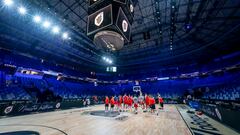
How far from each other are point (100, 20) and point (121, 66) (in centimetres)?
2843

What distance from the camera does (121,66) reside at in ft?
103

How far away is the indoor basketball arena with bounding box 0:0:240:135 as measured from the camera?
5.54 metres

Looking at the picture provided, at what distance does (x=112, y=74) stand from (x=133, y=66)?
267 inches

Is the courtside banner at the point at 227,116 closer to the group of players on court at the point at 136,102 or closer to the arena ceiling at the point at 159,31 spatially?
the group of players on court at the point at 136,102

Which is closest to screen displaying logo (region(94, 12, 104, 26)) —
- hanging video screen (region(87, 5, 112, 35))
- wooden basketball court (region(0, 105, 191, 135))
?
hanging video screen (region(87, 5, 112, 35))

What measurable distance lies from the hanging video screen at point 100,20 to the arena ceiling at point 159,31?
5738mm

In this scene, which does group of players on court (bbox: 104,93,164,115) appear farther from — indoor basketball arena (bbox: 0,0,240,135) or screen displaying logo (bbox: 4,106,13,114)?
screen displaying logo (bbox: 4,106,13,114)

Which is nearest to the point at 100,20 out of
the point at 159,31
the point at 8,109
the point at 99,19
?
the point at 99,19

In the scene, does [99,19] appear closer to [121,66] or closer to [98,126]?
[98,126]

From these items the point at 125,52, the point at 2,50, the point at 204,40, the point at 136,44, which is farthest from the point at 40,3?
the point at 204,40

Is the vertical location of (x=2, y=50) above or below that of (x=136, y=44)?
below

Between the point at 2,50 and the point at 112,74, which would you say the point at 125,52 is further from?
the point at 2,50

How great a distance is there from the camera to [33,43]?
54.2ft

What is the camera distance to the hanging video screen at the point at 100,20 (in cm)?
289
